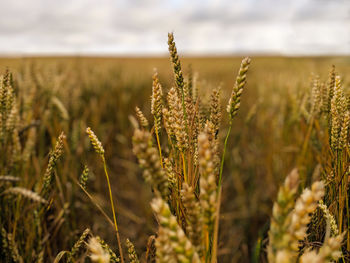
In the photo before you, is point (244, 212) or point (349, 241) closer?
point (349, 241)

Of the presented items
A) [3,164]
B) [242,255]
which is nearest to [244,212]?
[242,255]

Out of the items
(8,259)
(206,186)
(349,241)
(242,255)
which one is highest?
(206,186)

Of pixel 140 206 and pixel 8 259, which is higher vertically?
pixel 8 259

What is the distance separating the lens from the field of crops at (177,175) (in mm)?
599

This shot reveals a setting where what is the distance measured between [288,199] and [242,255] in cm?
199

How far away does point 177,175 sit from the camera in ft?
3.23

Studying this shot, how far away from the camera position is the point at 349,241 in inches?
39.8

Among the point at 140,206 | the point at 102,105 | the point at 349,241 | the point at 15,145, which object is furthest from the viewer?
the point at 102,105

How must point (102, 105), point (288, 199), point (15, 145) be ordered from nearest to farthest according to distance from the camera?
point (288, 199) < point (15, 145) < point (102, 105)

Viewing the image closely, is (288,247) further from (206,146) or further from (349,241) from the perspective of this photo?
(349,241)

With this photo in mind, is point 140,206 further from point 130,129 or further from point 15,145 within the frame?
point 15,145

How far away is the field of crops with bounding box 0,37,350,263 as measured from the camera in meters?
0.60

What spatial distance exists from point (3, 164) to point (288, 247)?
153 cm

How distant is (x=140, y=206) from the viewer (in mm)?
3127
